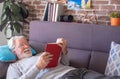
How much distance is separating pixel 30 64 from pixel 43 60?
256 millimetres

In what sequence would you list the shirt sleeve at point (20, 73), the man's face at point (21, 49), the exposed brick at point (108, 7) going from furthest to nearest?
the exposed brick at point (108, 7) → the man's face at point (21, 49) → the shirt sleeve at point (20, 73)

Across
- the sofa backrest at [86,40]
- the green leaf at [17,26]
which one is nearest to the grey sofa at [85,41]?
the sofa backrest at [86,40]

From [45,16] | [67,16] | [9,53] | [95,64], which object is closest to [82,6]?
[67,16]

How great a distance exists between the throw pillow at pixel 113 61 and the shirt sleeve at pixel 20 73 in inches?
26.0

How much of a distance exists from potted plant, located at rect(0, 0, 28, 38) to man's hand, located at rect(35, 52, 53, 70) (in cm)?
161

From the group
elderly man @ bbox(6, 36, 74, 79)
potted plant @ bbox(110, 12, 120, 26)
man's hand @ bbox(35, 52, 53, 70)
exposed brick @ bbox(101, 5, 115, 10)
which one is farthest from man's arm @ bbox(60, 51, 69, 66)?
exposed brick @ bbox(101, 5, 115, 10)

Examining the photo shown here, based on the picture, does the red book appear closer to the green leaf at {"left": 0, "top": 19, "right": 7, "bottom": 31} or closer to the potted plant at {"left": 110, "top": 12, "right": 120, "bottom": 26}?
the potted plant at {"left": 110, "top": 12, "right": 120, "bottom": 26}

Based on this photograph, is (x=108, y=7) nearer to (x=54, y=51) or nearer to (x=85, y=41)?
(x=85, y=41)

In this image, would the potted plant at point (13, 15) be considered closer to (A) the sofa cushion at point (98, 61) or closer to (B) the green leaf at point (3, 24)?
(B) the green leaf at point (3, 24)

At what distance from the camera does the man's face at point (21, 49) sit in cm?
221

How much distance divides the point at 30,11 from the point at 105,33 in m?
1.57

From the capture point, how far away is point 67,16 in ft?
9.66

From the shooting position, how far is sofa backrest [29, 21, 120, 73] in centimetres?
230

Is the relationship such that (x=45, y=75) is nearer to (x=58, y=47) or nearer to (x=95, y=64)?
(x=58, y=47)
